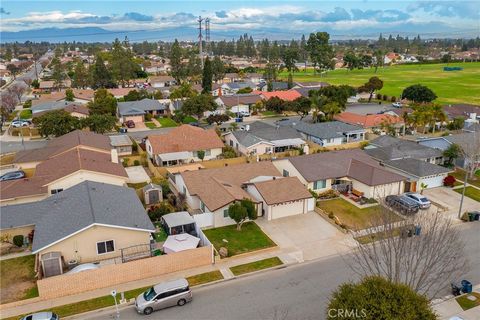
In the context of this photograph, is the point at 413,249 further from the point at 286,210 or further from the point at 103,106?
the point at 103,106

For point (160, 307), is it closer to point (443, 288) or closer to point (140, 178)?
point (443, 288)

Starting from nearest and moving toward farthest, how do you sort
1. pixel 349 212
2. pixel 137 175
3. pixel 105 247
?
pixel 105 247 < pixel 349 212 < pixel 137 175

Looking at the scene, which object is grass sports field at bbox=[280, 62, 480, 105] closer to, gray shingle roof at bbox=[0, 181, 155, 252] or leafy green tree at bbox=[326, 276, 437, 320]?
gray shingle roof at bbox=[0, 181, 155, 252]

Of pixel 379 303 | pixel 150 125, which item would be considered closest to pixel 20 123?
pixel 150 125

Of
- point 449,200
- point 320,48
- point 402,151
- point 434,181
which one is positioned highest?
point 320,48

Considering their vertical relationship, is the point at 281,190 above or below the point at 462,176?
above

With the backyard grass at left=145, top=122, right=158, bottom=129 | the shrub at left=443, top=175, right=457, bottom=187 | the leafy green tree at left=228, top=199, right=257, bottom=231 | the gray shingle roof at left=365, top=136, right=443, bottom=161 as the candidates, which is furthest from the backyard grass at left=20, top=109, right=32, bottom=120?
the shrub at left=443, top=175, right=457, bottom=187

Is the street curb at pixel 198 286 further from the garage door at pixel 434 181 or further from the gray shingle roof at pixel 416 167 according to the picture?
the garage door at pixel 434 181
